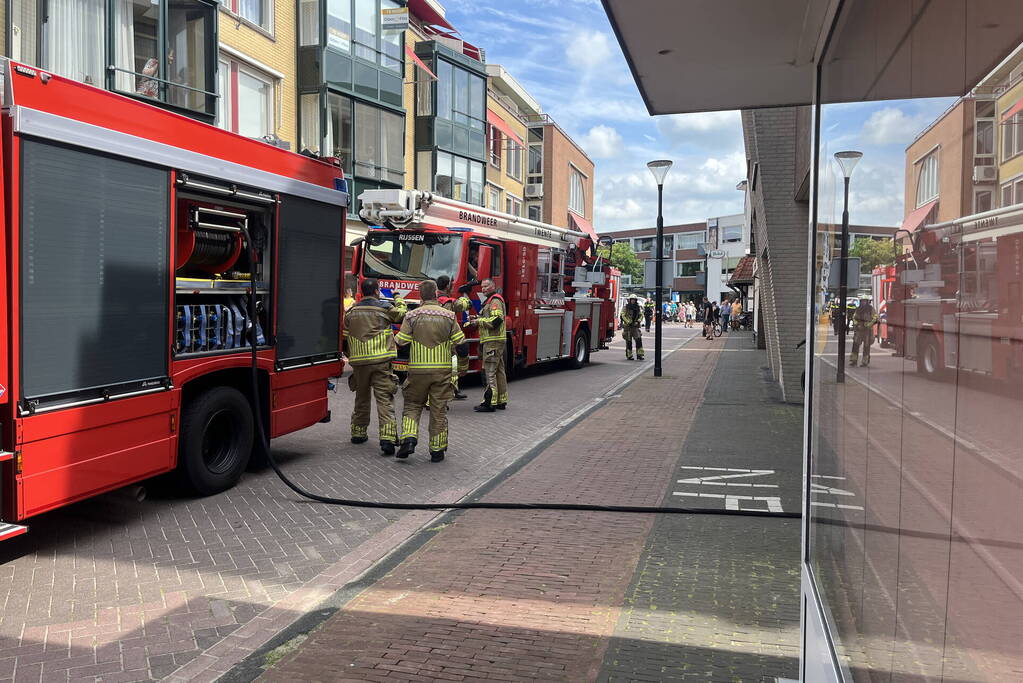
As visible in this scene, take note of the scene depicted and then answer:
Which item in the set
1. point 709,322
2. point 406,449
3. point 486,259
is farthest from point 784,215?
point 709,322

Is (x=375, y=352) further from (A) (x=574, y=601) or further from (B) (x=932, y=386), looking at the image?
(B) (x=932, y=386)

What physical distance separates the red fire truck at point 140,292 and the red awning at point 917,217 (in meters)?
4.66

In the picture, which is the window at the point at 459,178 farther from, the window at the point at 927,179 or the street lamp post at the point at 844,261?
the window at the point at 927,179

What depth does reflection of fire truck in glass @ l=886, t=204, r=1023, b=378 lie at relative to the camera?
1.07 m

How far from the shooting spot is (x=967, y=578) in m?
1.22

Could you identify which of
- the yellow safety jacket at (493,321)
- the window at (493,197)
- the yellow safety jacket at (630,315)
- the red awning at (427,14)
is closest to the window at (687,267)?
the window at (493,197)

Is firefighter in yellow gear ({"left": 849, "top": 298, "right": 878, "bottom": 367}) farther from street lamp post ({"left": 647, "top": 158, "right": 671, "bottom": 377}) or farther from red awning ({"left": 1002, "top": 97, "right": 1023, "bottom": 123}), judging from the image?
street lamp post ({"left": 647, "top": 158, "right": 671, "bottom": 377})

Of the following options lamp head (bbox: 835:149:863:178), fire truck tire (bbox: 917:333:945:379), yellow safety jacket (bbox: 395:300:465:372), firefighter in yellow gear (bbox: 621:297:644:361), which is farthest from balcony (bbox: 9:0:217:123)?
fire truck tire (bbox: 917:333:945:379)

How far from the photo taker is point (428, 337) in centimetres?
826

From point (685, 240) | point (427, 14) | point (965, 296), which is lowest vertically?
point (965, 296)

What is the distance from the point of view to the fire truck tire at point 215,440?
6453 mm

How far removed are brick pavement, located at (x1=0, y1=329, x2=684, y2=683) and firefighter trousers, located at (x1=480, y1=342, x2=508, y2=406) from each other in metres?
3.58

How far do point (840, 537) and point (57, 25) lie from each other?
17756mm

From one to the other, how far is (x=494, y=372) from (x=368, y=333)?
12.1ft
